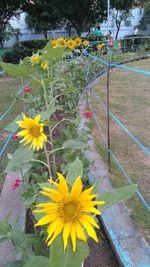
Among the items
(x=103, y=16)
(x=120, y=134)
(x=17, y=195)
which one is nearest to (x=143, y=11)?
(x=103, y=16)

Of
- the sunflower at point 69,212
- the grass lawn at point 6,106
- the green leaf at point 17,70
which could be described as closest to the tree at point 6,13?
the grass lawn at point 6,106

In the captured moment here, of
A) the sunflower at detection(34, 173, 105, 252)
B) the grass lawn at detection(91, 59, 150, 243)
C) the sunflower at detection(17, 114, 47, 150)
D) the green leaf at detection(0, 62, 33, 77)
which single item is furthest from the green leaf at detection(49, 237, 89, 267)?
the grass lawn at detection(91, 59, 150, 243)

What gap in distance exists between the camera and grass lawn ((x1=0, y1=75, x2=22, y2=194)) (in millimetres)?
3318

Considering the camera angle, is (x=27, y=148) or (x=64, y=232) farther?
(x=27, y=148)

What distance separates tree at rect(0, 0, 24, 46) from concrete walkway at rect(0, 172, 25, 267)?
11.5 m

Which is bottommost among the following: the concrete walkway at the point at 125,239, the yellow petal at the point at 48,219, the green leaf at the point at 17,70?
the concrete walkway at the point at 125,239

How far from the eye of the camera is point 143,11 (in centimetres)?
2873

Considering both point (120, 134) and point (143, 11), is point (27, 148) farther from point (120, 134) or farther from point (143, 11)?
point (143, 11)

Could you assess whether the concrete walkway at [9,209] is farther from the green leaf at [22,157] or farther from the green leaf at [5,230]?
the green leaf at [22,157]

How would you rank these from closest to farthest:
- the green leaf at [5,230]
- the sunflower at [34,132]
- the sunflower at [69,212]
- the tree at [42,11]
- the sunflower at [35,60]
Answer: the sunflower at [69,212]
the sunflower at [34,132]
the green leaf at [5,230]
the sunflower at [35,60]
the tree at [42,11]

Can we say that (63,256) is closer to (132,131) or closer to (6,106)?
(132,131)

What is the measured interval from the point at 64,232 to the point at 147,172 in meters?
2.25

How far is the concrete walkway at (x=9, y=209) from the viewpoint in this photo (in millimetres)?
1771

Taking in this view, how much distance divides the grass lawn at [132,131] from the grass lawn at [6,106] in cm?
100
